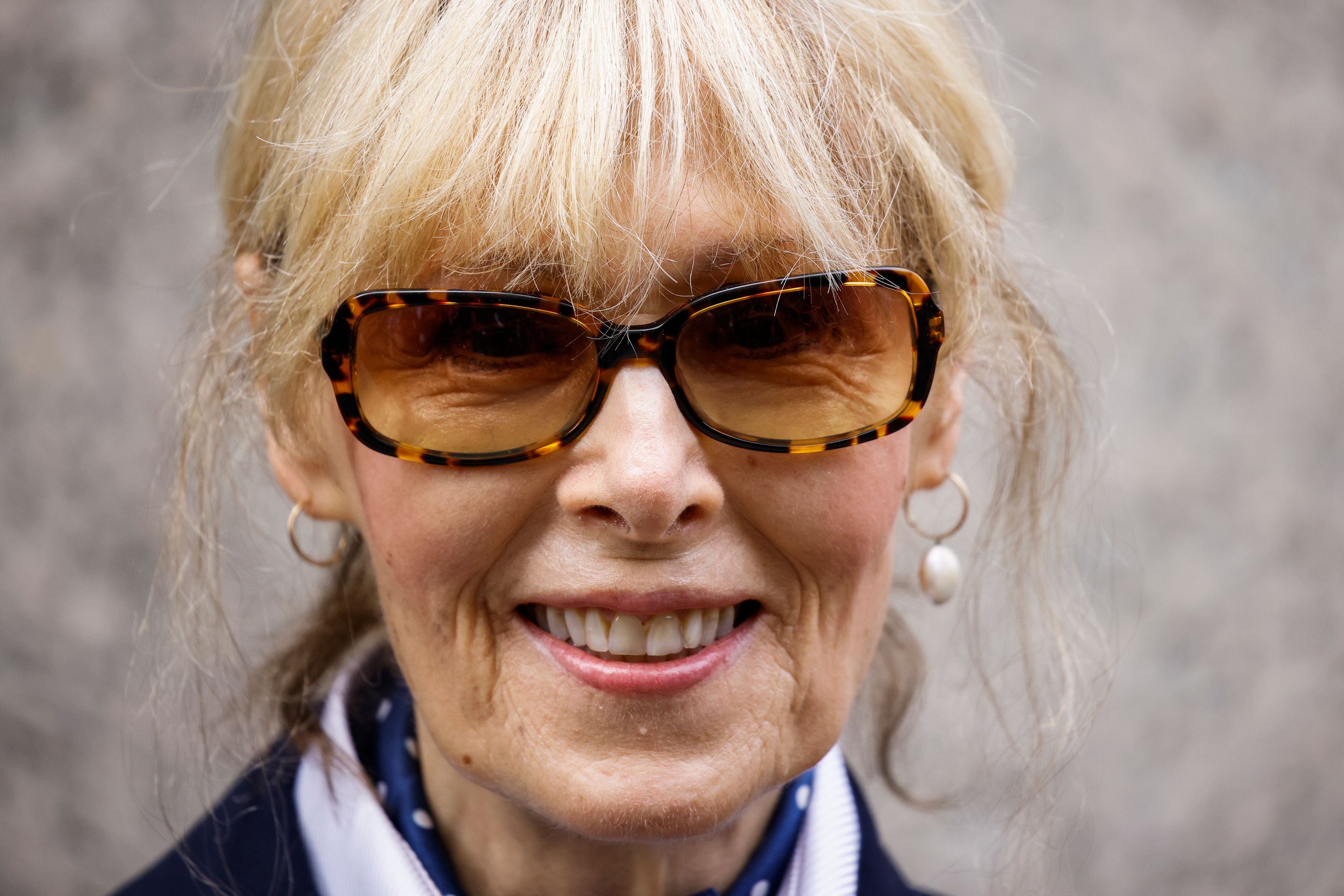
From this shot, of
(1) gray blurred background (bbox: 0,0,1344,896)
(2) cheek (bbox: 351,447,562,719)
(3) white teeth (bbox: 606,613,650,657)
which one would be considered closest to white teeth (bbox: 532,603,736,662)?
(3) white teeth (bbox: 606,613,650,657)

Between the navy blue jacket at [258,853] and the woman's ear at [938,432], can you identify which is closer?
the woman's ear at [938,432]

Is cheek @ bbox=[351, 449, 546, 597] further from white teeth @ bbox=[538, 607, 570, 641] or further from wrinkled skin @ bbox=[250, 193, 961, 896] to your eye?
white teeth @ bbox=[538, 607, 570, 641]

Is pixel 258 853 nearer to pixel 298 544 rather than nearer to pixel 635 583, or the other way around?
pixel 298 544

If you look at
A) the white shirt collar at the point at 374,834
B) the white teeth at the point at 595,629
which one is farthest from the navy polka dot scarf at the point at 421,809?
the white teeth at the point at 595,629

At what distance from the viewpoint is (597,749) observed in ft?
4.10

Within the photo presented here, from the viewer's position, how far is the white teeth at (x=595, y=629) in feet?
4.16

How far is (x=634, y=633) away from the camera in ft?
4.15

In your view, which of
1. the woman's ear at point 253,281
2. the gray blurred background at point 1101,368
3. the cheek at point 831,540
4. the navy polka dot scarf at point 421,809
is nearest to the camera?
the cheek at point 831,540

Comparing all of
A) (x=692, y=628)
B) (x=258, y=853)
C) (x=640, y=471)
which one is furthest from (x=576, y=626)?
(x=258, y=853)

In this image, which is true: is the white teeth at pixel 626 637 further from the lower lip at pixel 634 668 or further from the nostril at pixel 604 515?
the nostril at pixel 604 515

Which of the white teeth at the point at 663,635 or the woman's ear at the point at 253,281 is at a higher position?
the woman's ear at the point at 253,281

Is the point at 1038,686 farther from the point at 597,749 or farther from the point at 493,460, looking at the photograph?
the point at 493,460

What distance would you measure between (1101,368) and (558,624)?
76.7 inches

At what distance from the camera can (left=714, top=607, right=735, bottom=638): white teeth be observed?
1.32m
